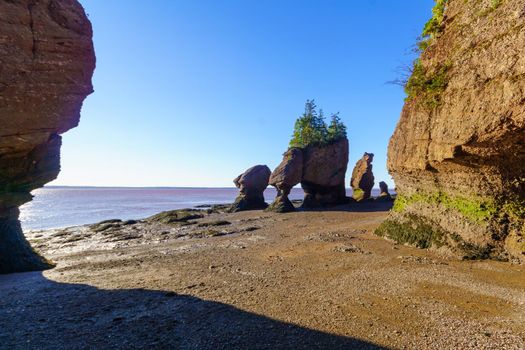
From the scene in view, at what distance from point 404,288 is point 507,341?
3.46 m

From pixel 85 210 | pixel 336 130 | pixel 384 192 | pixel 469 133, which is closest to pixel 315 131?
pixel 336 130

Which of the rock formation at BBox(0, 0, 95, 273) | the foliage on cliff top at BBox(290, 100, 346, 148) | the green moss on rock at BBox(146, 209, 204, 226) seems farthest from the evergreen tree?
the rock formation at BBox(0, 0, 95, 273)

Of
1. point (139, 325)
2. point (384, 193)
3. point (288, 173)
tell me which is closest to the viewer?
point (139, 325)

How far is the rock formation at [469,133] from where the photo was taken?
10656 millimetres

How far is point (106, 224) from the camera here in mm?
33875

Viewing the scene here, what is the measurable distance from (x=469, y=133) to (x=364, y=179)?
42.1 metres

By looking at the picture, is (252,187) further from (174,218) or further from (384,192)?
(384,192)

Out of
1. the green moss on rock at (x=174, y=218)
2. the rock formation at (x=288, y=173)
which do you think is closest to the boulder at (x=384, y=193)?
the rock formation at (x=288, y=173)

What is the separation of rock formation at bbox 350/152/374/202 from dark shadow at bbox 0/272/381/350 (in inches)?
1783

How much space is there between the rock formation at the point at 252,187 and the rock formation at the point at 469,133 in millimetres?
31973

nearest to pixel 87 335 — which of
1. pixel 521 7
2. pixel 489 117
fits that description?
pixel 489 117

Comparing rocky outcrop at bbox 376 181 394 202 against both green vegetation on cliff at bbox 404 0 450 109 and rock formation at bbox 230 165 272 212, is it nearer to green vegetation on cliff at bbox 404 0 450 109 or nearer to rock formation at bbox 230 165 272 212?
rock formation at bbox 230 165 272 212

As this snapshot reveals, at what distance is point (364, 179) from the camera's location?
172 ft

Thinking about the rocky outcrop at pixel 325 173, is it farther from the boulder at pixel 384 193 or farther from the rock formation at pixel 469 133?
the rock formation at pixel 469 133
